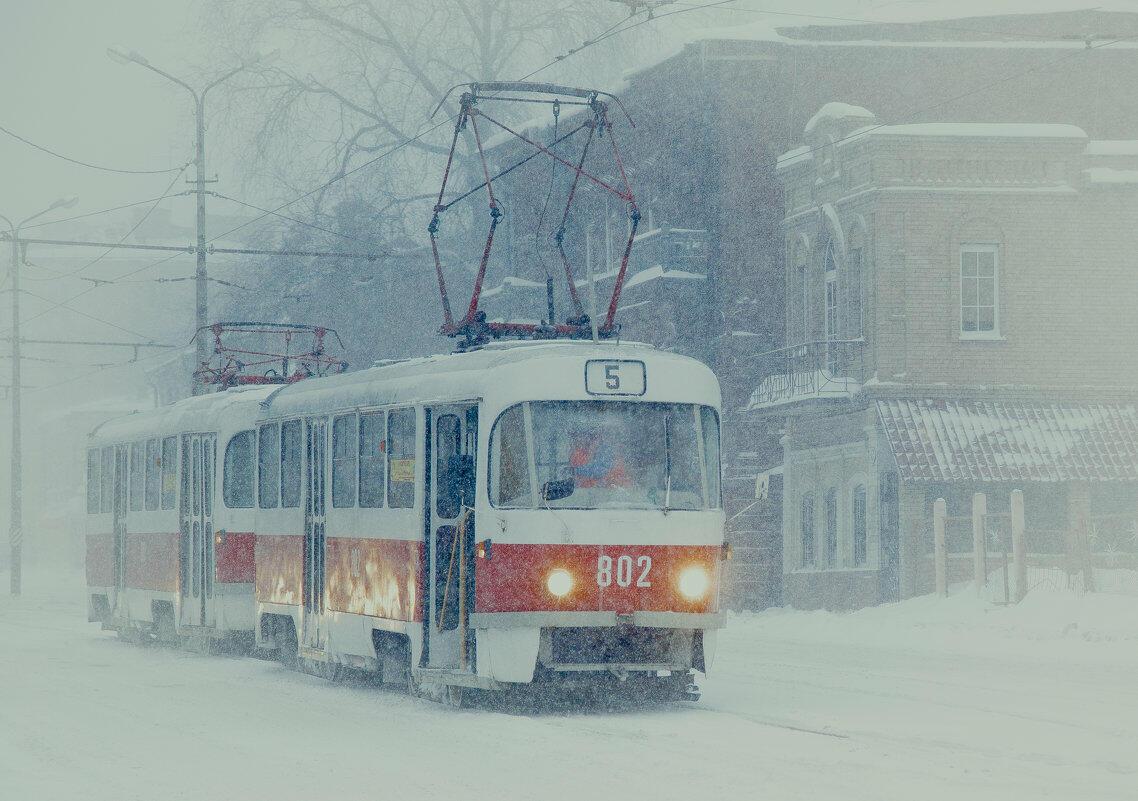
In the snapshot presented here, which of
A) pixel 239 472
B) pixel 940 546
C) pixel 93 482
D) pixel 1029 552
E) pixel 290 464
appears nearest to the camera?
pixel 290 464

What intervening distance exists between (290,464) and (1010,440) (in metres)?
15.2

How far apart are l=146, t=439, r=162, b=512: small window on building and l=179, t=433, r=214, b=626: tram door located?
1186 millimetres

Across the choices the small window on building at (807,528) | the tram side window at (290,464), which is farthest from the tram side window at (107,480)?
the small window on building at (807,528)

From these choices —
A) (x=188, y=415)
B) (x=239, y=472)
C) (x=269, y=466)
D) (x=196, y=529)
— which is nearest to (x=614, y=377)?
(x=269, y=466)

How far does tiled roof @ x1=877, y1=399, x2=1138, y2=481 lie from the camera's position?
31969mm

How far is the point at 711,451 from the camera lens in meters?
16.3

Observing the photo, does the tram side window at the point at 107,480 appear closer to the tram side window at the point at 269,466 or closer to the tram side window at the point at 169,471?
the tram side window at the point at 169,471

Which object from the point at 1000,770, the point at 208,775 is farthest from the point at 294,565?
the point at 1000,770

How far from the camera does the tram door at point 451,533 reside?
53.2ft

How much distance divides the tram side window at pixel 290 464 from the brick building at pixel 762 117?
16.5m

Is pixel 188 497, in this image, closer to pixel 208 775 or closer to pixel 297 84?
pixel 208 775

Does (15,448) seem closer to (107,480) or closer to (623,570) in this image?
(107,480)

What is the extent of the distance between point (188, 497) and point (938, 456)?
12615mm

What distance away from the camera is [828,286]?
3497 centimetres
